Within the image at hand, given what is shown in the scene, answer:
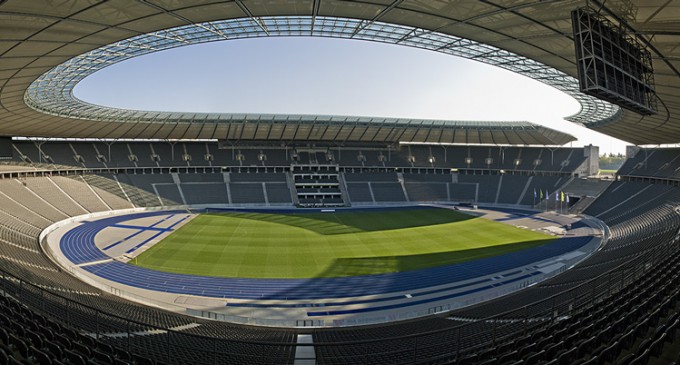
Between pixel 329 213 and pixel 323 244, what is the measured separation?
1826 cm

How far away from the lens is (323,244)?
105 ft

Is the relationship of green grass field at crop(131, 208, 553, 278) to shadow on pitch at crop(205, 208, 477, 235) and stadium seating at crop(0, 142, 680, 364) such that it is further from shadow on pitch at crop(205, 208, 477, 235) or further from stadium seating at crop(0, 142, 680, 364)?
stadium seating at crop(0, 142, 680, 364)

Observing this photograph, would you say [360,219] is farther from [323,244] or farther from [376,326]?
[376,326]

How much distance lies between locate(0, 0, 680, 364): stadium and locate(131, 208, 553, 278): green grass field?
315 mm

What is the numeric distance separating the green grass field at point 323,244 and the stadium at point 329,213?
315 mm

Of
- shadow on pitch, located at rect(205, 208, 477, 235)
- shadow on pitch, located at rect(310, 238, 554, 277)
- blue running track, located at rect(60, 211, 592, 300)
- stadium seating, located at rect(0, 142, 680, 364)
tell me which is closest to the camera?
stadium seating, located at rect(0, 142, 680, 364)

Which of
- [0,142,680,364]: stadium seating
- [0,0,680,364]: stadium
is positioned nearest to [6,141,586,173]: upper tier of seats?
[0,142,680,364]: stadium seating

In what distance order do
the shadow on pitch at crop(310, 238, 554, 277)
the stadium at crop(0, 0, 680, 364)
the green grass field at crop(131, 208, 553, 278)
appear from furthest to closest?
the green grass field at crop(131, 208, 553, 278) → the shadow on pitch at crop(310, 238, 554, 277) → the stadium at crop(0, 0, 680, 364)

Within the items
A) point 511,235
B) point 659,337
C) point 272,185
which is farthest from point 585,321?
point 272,185

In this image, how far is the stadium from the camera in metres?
10.8

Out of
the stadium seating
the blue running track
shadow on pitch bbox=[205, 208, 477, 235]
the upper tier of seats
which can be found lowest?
the blue running track

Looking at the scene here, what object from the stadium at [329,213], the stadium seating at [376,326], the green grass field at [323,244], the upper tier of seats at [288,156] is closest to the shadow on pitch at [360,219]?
the green grass field at [323,244]

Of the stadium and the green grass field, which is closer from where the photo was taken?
the stadium

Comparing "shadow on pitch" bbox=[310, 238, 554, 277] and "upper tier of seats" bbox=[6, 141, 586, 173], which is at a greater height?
"upper tier of seats" bbox=[6, 141, 586, 173]
